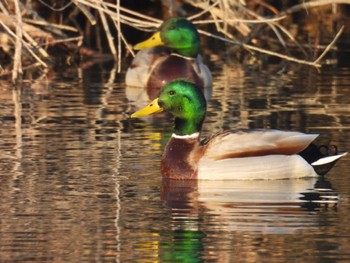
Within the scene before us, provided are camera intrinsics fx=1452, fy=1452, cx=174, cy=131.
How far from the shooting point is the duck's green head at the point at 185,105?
11344 millimetres

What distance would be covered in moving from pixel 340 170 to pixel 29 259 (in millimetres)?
3756

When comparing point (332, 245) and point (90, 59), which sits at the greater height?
point (90, 59)

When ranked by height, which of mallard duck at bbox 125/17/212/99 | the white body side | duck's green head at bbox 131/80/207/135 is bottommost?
the white body side

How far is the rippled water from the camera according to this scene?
8.63m

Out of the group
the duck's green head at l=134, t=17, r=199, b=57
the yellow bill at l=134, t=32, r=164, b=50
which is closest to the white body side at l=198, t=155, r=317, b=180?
the duck's green head at l=134, t=17, r=199, b=57

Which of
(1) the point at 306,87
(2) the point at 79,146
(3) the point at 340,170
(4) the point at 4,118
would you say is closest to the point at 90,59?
(1) the point at 306,87

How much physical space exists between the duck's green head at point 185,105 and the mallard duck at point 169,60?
6.05 meters

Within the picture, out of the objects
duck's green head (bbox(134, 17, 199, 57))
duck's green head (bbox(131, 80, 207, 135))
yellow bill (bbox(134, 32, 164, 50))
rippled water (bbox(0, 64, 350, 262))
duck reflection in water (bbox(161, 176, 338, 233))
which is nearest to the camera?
rippled water (bbox(0, 64, 350, 262))

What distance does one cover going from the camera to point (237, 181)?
1097 centimetres

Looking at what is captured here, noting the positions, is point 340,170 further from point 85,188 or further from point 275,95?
point 275,95

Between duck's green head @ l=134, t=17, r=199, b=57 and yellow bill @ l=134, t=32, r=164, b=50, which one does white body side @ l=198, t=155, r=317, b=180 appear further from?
yellow bill @ l=134, t=32, r=164, b=50

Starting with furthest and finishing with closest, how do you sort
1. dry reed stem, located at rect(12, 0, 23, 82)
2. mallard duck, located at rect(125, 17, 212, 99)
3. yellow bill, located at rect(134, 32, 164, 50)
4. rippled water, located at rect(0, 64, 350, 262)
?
1. yellow bill, located at rect(134, 32, 164, 50)
2. mallard duck, located at rect(125, 17, 212, 99)
3. dry reed stem, located at rect(12, 0, 23, 82)
4. rippled water, located at rect(0, 64, 350, 262)

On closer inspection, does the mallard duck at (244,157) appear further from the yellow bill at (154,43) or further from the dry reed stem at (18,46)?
the yellow bill at (154,43)

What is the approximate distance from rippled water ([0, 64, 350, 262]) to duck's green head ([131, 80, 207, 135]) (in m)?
0.43
